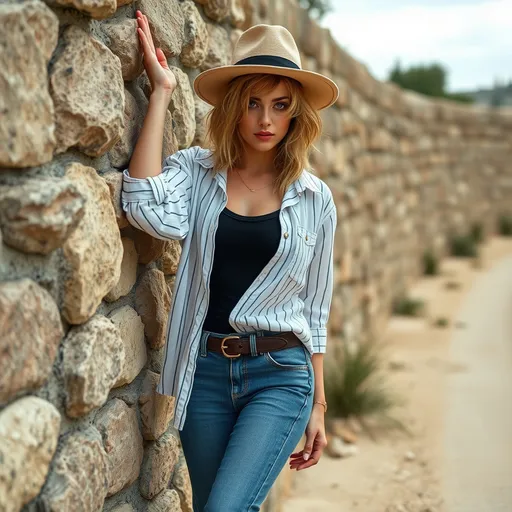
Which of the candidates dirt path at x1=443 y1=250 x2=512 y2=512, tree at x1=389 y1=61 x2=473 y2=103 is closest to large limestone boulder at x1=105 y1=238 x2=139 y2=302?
dirt path at x1=443 y1=250 x2=512 y2=512

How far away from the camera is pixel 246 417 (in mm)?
2189

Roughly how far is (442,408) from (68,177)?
4.34 m

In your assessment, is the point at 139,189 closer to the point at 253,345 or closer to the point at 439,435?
the point at 253,345

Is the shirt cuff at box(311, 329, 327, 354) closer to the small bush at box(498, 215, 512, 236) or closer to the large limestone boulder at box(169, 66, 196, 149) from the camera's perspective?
the large limestone boulder at box(169, 66, 196, 149)

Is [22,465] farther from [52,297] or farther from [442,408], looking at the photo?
[442,408]

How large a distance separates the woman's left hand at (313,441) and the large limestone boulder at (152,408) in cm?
40

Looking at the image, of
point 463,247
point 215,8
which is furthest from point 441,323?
point 215,8

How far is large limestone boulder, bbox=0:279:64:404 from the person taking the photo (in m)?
1.53

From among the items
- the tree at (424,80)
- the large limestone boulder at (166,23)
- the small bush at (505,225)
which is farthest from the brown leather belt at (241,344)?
the tree at (424,80)

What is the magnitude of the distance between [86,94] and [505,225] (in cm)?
1185

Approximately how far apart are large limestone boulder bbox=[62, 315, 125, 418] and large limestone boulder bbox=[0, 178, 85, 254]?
0.78ft

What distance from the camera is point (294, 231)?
2271 mm

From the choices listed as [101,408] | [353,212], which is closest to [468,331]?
[353,212]

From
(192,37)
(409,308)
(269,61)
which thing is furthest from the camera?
(409,308)
